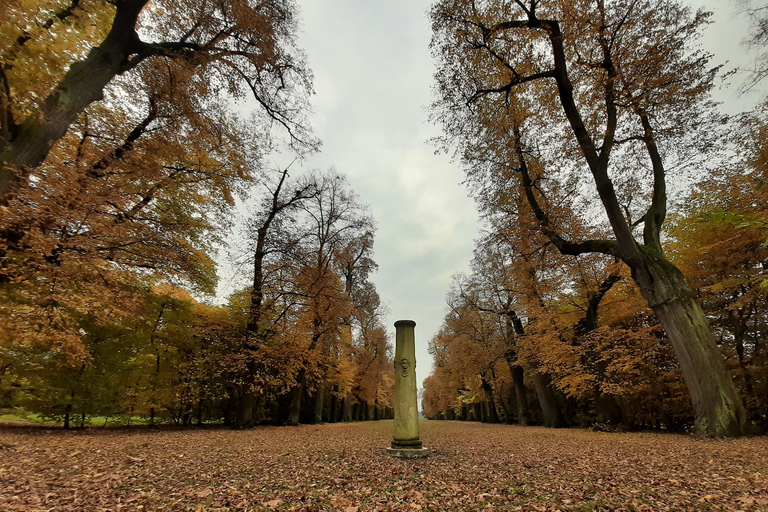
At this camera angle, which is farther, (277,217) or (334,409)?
(334,409)

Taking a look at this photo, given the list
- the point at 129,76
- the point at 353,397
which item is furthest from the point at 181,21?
the point at 353,397

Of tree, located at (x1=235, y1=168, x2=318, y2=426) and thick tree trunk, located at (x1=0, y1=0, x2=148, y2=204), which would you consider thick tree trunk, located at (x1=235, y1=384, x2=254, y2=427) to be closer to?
tree, located at (x1=235, y1=168, x2=318, y2=426)

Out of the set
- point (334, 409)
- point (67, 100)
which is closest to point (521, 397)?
point (334, 409)

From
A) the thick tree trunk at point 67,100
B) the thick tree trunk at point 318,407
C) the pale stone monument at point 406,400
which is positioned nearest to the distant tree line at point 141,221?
the thick tree trunk at point 67,100

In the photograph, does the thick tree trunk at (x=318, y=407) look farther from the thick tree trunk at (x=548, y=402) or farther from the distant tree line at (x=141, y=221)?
the thick tree trunk at (x=548, y=402)

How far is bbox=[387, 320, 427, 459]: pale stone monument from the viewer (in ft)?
21.4

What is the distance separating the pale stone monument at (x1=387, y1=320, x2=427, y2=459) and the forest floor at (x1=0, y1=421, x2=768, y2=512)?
381 millimetres

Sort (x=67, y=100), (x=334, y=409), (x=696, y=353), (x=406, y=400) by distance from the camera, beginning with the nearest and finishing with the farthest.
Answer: (x=67, y=100)
(x=406, y=400)
(x=696, y=353)
(x=334, y=409)

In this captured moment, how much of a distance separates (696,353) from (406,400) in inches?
272

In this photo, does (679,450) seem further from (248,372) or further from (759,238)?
(248,372)

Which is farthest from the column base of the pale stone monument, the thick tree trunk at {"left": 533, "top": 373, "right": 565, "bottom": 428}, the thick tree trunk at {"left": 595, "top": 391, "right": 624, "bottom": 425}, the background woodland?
the thick tree trunk at {"left": 533, "top": 373, "right": 565, "bottom": 428}

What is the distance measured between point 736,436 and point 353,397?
83.4 feet

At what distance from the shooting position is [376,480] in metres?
4.46

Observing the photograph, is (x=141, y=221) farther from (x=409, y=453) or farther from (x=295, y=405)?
(x=295, y=405)
